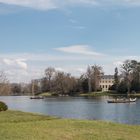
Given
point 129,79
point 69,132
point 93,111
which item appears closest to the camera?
point 69,132

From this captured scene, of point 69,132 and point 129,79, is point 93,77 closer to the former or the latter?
point 129,79

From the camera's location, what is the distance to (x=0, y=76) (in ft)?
331

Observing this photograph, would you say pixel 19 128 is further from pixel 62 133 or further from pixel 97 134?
pixel 97 134

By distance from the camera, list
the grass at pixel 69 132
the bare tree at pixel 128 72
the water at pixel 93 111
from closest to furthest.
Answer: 1. the grass at pixel 69 132
2. the water at pixel 93 111
3. the bare tree at pixel 128 72

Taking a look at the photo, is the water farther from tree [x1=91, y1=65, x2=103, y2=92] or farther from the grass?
tree [x1=91, y1=65, x2=103, y2=92]

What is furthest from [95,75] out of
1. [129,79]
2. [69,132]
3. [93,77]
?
[69,132]

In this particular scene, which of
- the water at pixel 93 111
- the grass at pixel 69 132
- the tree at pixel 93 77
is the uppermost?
the tree at pixel 93 77

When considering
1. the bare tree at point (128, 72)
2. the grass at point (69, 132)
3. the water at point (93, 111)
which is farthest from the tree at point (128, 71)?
the grass at point (69, 132)

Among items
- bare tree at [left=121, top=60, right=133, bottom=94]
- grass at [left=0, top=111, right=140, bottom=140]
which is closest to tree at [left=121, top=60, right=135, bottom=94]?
bare tree at [left=121, top=60, right=133, bottom=94]

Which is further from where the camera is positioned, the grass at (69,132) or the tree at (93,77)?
the tree at (93,77)

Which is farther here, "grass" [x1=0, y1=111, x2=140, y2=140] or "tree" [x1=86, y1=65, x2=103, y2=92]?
"tree" [x1=86, y1=65, x2=103, y2=92]

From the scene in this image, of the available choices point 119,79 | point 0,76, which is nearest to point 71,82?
point 119,79

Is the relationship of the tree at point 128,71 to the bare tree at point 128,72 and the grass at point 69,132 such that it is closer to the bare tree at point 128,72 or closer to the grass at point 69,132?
the bare tree at point 128,72

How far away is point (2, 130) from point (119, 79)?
572 feet
